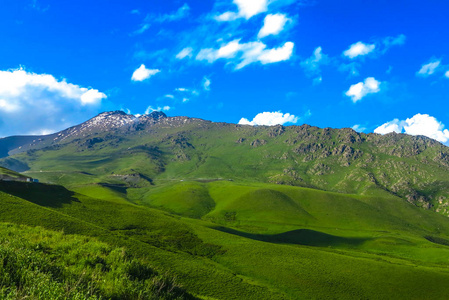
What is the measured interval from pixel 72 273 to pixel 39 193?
91.1m

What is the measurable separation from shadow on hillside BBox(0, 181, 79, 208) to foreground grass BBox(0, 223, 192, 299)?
A: 6506 cm

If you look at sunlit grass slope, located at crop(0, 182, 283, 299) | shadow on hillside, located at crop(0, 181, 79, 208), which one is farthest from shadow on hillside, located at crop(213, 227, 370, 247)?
shadow on hillside, located at crop(0, 181, 79, 208)

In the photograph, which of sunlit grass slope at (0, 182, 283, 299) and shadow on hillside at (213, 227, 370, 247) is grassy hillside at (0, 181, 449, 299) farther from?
shadow on hillside at (213, 227, 370, 247)

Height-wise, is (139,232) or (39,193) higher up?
(39,193)

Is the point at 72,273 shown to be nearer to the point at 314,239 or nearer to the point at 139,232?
the point at 139,232

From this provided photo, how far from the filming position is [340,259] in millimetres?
82250

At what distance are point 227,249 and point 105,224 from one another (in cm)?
3991

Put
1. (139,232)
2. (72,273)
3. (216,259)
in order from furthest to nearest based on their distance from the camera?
(139,232)
(216,259)
(72,273)

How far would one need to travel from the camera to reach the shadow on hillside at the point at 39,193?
287 feet

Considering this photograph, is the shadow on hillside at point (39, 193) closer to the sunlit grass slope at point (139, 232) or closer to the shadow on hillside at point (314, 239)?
the sunlit grass slope at point (139, 232)

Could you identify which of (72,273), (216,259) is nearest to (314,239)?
(216,259)

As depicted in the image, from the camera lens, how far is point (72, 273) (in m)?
21.9

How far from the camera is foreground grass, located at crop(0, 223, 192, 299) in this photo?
1655 centimetres

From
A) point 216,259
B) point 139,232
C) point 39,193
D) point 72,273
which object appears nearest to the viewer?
point 72,273
